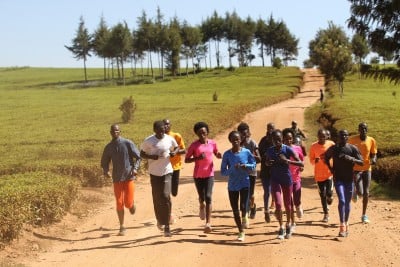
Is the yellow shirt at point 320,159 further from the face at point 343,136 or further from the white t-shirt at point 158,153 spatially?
the white t-shirt at point 158,153

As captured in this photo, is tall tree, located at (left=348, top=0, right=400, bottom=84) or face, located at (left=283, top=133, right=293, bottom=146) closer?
face, located at (left=283, top=133, right=293, bottom=146)

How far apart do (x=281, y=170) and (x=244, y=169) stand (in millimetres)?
723

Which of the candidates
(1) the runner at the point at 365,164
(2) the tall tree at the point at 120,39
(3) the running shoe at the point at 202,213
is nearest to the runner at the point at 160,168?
(3) the running shoe at the point at 202,213

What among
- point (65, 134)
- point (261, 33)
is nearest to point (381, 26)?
point (65, 134)

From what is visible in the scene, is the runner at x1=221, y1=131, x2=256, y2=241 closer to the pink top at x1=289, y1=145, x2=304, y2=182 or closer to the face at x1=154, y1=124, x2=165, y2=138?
the pink top at x1=289, y1=145, x2=304, y2=182

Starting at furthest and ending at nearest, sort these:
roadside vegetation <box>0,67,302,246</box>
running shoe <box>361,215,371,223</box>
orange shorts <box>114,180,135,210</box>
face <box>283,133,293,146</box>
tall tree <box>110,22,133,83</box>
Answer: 1. tall tree <box>110,22,133,83</box>
2. roadside vegetation <box>0,67,302,246</box>
3. running shoe <box>361,215,371,223</box>
4. orange shorts <box>114,180,135,210</box>
5. face <box>283,133,293,146</box>

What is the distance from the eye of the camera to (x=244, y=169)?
29.6 feet

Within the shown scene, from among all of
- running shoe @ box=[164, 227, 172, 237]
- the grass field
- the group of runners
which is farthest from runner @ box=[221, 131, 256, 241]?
the grass field

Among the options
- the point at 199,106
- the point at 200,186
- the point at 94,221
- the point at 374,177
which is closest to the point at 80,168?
the point at 94,221

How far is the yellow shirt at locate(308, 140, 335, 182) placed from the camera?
10.3m

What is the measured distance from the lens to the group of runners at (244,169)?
9.17m

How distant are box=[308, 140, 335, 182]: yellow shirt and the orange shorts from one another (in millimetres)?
3743

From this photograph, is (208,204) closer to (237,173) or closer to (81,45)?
(237,173)

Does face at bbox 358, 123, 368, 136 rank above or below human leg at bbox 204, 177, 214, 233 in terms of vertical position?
above
